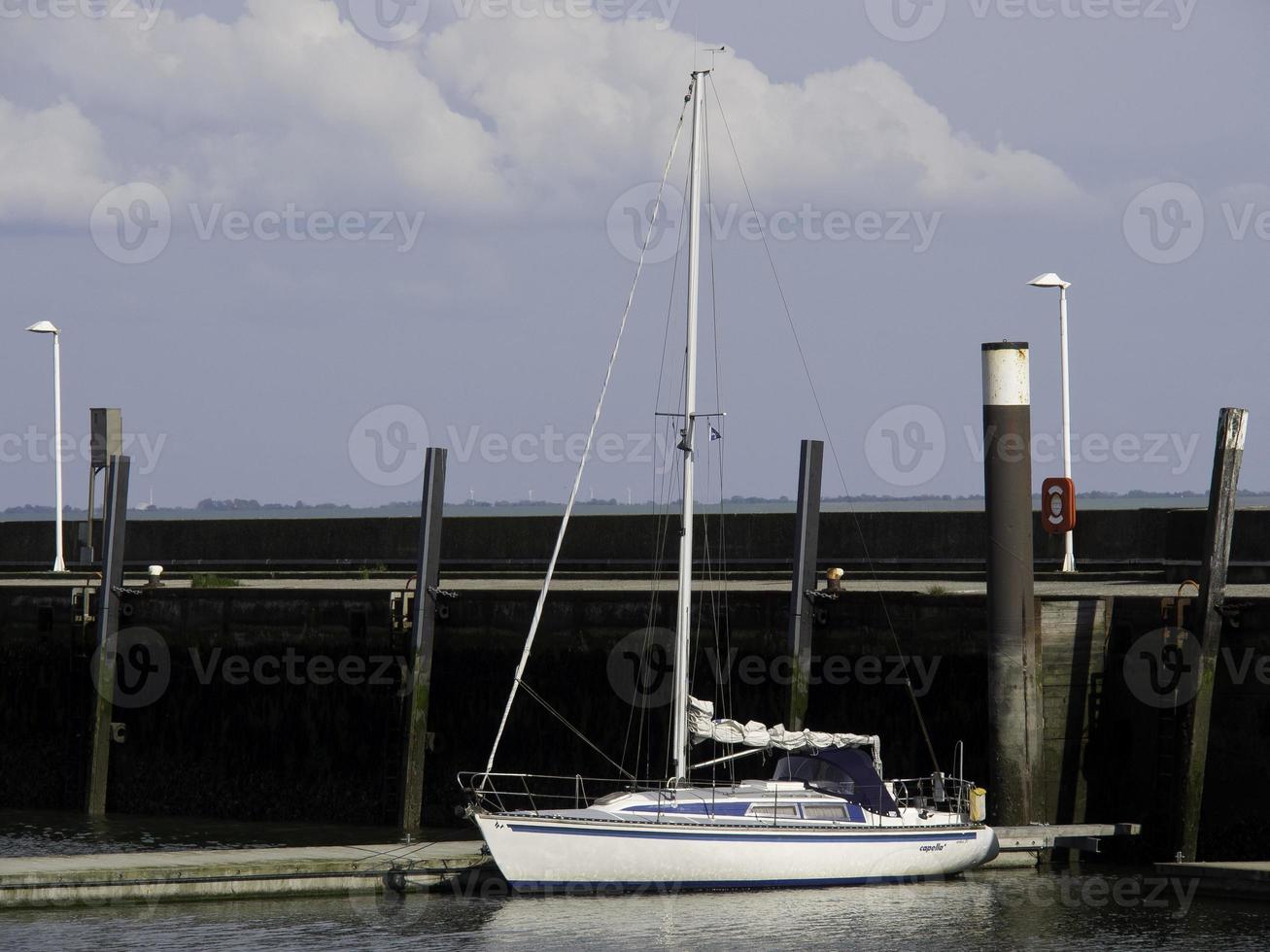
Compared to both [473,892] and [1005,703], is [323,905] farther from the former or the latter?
[1005,703]

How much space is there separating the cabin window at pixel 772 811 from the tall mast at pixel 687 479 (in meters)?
1.08

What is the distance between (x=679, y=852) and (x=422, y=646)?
5.99m

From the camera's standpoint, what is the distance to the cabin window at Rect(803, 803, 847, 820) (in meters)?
21.9

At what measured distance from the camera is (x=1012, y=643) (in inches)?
878

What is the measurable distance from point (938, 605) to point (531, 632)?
5613 millimetres

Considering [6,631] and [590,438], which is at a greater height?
[590,438]

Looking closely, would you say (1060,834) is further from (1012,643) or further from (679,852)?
(679,852)

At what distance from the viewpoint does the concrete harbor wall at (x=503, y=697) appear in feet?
74.4

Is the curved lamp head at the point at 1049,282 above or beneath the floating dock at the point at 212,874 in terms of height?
above

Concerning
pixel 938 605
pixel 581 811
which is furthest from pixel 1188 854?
pixel 581 811

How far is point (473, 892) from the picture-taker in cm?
2183
